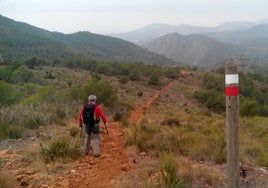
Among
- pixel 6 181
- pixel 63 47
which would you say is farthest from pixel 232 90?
pixel 63 47

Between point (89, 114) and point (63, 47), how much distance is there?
121 meters

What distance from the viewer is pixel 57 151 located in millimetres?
7758

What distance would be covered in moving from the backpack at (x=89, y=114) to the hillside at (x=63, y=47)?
61292 mm

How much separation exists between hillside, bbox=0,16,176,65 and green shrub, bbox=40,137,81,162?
62.2 metres

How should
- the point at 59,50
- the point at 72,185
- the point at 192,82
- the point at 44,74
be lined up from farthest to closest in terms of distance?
1. the point at 59,50
2. the point at 192,82
3. the point at 44,74
4. the point at 72,185

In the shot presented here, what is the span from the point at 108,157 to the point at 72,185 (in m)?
2.07

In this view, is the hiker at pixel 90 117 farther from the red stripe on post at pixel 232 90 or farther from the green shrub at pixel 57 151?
the red stripe on post at pixel 232 90

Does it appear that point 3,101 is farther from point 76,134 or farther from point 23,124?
point 76,134

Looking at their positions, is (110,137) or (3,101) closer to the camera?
(110,137)

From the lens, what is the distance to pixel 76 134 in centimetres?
1049

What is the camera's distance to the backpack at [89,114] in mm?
8852

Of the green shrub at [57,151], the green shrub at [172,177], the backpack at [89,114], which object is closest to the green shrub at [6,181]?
the green shrub at [57,151]

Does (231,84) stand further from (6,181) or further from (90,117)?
(90,117)

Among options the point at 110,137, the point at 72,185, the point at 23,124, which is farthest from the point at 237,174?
the point at 23,124
